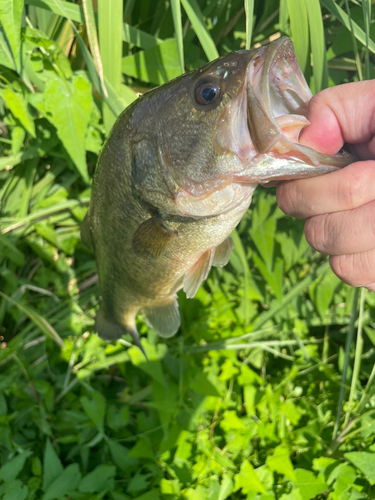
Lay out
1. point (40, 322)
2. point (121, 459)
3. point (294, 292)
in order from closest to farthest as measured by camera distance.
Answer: point (121, 459)
point (40, 322)
point (294, 292)

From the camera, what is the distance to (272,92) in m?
0.87

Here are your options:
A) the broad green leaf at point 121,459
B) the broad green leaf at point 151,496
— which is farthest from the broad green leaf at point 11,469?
the broad green leaf at point 151,496

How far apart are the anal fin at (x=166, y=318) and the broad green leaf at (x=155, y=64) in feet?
3.32

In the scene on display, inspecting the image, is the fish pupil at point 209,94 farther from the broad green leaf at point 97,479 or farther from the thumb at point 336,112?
the broad green leaf at point 97,479

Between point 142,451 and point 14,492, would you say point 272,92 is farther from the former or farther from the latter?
point 14,492

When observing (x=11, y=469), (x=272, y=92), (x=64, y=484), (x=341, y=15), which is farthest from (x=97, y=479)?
(x=341, y=15)

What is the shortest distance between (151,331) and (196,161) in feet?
3.92

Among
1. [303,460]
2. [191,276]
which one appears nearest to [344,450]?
[303,460]

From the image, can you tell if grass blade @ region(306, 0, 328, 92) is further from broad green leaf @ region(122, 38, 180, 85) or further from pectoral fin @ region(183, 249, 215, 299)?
pectoral fin @ region(183, 249, 215, 299)

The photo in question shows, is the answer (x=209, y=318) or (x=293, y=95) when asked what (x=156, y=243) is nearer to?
(x=293, y=95)

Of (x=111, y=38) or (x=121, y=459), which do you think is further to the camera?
(x=121, y=459)

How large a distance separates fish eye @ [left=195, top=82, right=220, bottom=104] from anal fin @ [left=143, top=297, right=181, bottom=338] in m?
0.86

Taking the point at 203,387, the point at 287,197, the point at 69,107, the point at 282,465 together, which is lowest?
the point at 282,465

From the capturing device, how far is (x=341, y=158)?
871 millimetres
